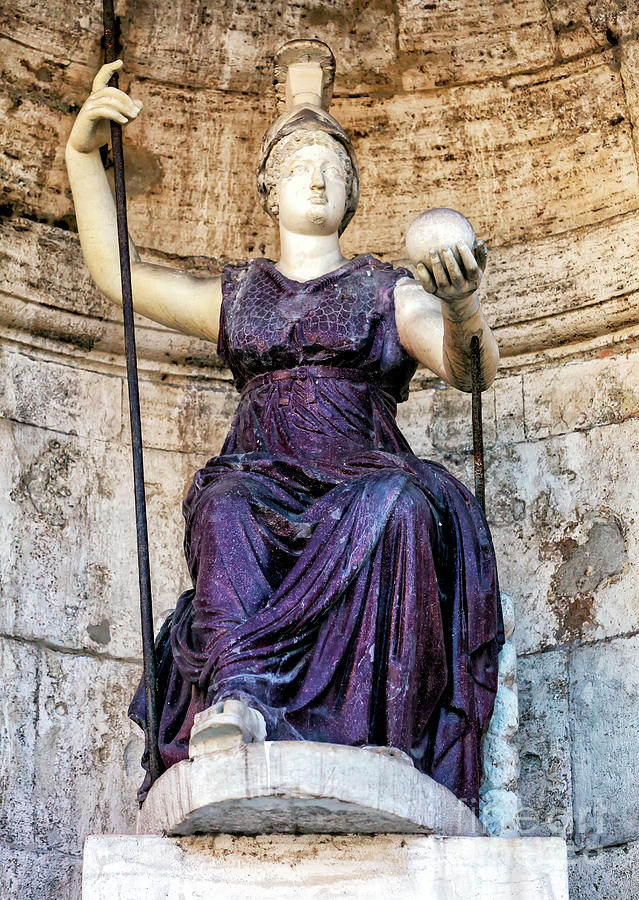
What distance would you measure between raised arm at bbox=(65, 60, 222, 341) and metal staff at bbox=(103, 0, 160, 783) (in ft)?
0.42

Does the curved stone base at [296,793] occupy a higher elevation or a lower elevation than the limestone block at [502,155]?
lower

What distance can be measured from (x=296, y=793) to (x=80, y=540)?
6.92 ft

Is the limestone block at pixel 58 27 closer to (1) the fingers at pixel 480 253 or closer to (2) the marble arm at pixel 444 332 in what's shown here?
(2) the marble arm at pixel 444 332

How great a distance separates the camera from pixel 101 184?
5.70 m

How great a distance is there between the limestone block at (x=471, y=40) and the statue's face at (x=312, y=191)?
4.10 feet

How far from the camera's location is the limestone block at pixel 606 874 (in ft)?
18.2

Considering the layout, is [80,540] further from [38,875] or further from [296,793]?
[296,793]

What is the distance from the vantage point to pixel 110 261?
18.8ft

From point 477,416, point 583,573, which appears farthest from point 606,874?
point 477,416

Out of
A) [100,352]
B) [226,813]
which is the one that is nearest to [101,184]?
[100,352]

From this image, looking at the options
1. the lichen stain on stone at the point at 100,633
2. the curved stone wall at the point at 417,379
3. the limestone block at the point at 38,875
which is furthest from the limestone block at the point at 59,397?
the limestone block at the point at 38,875

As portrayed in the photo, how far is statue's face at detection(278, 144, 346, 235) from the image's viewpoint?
5.50 m

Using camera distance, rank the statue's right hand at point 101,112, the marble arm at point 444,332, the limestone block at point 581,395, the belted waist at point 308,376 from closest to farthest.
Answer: the marble arm at point 444,332 → the belted waist at point 308,376 → the statue's right hand at point 101,112 → the limestone block at point 581,395

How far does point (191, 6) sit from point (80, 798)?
249 cm
